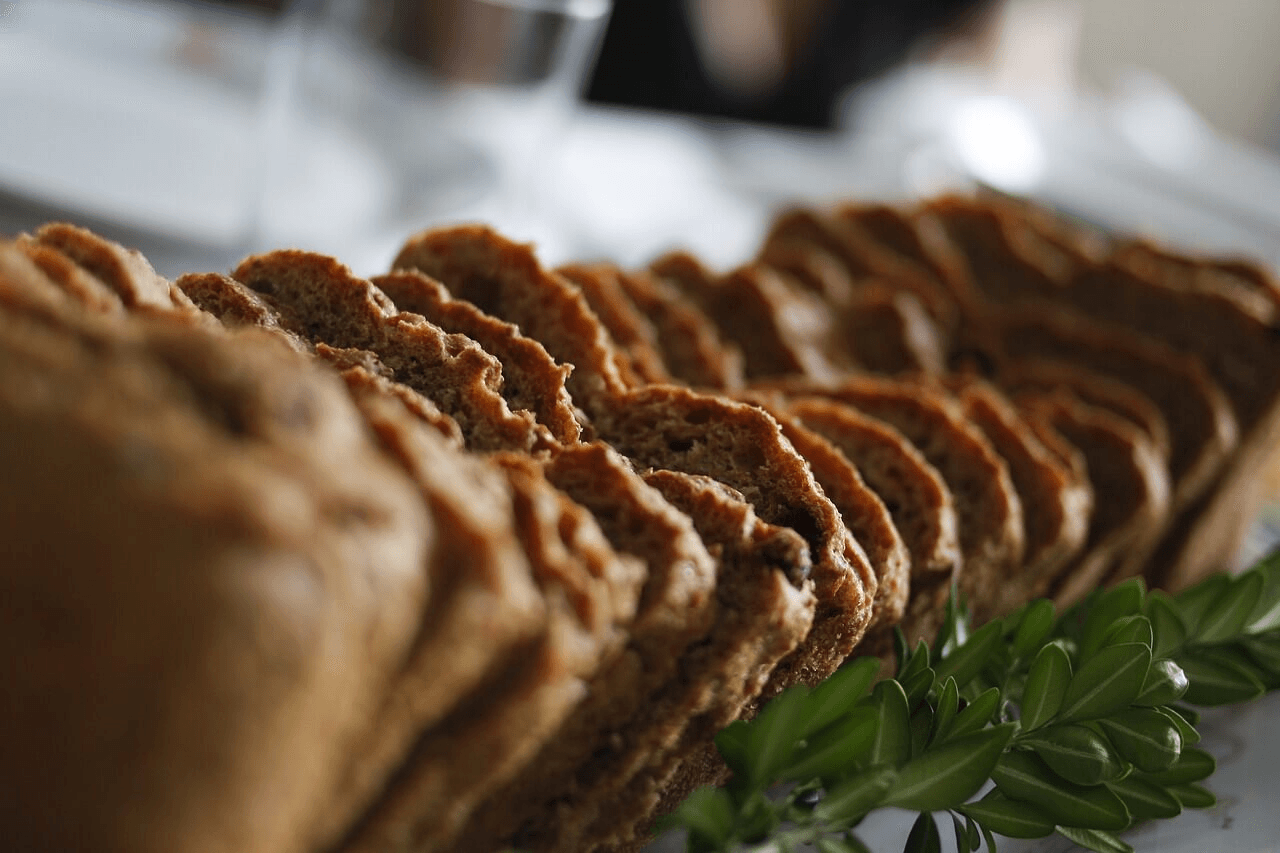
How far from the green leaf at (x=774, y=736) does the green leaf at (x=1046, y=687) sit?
56 centimetres

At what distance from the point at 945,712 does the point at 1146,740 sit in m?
0.43

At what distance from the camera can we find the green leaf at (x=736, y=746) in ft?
6.01

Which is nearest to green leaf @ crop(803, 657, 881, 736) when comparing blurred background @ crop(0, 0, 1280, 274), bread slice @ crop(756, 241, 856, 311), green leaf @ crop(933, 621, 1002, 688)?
green leaf @ crop(933, 621, 1002, 688)

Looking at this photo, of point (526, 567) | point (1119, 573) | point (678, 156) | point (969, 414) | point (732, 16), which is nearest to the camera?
point (526, 567)

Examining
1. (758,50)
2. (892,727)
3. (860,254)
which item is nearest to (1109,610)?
(892,727)

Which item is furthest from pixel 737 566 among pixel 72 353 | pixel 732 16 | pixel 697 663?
pixel 732 16

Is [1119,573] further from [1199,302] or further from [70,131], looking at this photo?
[70,131]

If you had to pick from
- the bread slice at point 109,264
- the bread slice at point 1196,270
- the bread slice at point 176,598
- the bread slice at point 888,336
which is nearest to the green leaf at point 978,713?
the bread slice at point 176,598

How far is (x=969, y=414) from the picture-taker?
3.06 meters

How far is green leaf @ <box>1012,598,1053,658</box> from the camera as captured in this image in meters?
2.31

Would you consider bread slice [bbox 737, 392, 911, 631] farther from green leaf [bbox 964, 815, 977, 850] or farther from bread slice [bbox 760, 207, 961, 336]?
bread slice [bbox 760, 207, 961, 336]

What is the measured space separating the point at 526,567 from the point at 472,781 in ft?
1.01

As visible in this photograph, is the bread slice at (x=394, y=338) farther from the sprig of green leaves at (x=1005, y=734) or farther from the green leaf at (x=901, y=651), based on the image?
the green leaf at (x=901, y=651)

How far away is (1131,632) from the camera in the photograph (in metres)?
2.21
